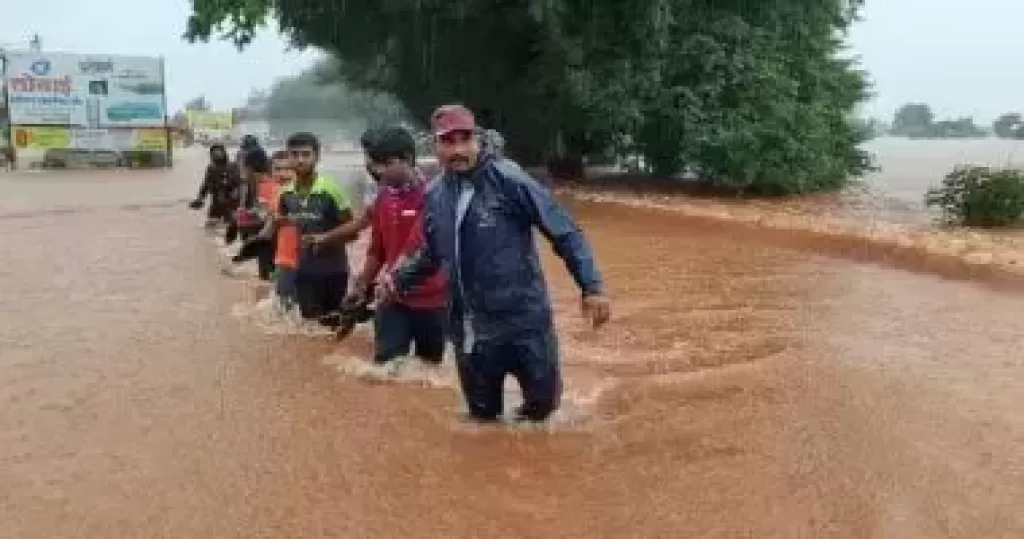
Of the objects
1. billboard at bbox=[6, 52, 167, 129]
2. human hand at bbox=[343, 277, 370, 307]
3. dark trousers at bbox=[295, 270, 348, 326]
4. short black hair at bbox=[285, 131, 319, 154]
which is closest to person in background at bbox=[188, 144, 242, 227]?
dark trousers at bbox=[295, 270, 348, 326]

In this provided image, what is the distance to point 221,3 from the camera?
23.6m

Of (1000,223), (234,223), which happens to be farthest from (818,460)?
(1000,223)

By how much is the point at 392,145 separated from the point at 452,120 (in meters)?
1.41

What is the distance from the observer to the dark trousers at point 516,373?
5.03m

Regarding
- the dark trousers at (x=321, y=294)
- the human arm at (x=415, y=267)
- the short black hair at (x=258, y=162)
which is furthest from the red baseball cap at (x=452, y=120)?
the short black hair at (x=258, y=162)

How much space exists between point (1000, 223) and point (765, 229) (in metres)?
3.12

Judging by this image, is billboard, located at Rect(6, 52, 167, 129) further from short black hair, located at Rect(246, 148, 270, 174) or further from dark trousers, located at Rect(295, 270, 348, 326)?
dark trousers, located at Rect(295, 270, 348, 326)

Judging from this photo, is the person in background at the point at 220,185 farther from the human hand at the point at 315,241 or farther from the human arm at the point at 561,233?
the human arm at the point at 561,233

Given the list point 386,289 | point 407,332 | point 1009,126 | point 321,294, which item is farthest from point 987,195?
point 1009,126

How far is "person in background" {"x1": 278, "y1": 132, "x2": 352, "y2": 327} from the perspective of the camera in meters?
7.25

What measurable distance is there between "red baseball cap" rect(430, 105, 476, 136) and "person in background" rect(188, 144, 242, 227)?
9389 millimetres

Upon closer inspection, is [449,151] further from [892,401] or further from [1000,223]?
[1000,223]

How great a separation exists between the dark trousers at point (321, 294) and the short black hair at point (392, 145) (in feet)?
5.92

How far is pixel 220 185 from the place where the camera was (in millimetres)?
14500
